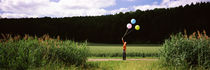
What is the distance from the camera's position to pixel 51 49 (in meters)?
7.52

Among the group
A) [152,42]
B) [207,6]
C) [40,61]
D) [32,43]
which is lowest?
[152,42]

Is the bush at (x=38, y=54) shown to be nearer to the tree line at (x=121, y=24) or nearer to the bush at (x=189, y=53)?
the bush at (x=189, y=53)

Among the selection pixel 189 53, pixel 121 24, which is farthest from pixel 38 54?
pixel 121 24

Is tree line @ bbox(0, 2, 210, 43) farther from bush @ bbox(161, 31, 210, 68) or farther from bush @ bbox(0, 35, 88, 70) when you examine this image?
bush @ bbox(0, 35, 88, 70)

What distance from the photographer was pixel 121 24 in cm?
2522

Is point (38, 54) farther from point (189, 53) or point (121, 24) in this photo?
point (121, 24)

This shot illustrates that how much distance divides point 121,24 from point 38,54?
1887cm

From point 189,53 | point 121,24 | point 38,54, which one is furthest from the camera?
point 121,24

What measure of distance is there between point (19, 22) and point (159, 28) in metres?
18.7

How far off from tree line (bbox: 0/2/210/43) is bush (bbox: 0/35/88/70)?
16.6m

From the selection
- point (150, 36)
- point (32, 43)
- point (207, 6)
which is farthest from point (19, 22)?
point (207, 6)

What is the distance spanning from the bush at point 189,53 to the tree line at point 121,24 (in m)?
16.5

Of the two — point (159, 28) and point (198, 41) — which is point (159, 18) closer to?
point (159, 28)

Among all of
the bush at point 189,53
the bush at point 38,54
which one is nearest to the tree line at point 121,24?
the bush at point 189,53
